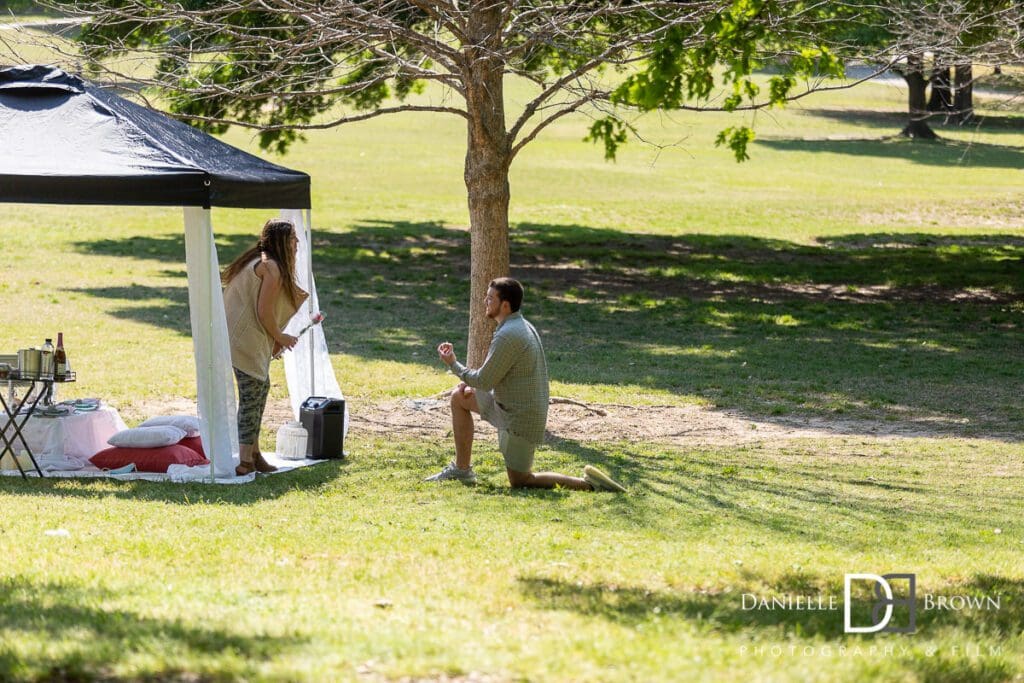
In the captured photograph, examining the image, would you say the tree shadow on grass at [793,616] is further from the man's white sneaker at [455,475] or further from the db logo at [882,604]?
the man's white sneaker at [455,475]

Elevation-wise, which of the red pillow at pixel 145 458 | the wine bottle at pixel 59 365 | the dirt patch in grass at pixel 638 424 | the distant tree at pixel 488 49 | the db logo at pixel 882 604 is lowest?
the dirt patch in grass at pixel 638 424

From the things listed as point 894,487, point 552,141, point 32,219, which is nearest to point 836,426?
point 894,487

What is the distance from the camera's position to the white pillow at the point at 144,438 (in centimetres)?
939

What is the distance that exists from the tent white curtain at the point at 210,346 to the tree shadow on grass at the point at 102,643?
361cm

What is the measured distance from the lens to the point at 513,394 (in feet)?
28.7

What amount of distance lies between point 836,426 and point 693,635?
729cm

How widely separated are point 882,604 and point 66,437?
5.98 metres

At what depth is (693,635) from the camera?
A: 17.0 feet

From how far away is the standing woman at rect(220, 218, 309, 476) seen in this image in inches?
369

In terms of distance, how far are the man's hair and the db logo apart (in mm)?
3083

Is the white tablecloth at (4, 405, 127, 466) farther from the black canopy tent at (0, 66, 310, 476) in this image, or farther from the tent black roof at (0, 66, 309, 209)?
the tent black roof at (0, 66, 309, 209)

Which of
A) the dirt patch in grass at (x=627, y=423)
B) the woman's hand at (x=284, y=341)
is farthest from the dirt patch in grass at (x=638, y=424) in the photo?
the woman's hand at (x=284, y=341)

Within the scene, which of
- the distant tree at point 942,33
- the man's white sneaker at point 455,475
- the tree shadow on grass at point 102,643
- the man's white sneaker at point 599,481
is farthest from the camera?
the distant tree at point 942,33

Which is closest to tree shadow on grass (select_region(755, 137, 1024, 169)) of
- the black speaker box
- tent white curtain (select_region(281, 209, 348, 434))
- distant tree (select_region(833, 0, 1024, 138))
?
distant tree (select_region(833, 0, 1024, 138))
